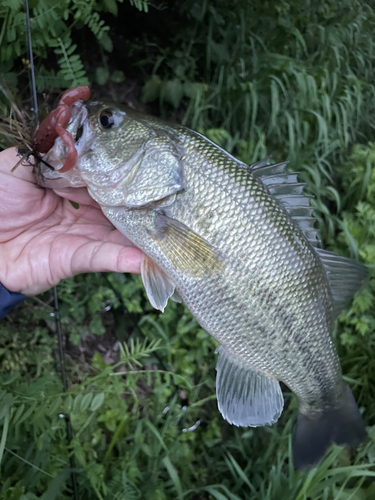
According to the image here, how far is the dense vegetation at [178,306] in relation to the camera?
7.16 ft

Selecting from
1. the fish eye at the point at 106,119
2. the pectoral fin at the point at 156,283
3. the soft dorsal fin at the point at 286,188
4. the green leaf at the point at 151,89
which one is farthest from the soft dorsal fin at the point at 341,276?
the green leaf at the point at 151,89

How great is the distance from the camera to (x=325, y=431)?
218 centimetres

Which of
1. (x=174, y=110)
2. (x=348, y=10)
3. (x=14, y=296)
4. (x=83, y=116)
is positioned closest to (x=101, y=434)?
(x=14, y=296)

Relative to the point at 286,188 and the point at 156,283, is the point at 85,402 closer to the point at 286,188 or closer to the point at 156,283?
the point at 156,283

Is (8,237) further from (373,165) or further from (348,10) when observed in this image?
(348,10)

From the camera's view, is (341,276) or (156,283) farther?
(341,276)

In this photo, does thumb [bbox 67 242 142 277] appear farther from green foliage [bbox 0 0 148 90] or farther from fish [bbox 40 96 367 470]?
green foliage [bbox 0 0 148 90]

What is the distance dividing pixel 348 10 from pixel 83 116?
458cm

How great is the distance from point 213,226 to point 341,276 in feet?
2.61

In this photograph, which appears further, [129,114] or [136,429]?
[136,429]

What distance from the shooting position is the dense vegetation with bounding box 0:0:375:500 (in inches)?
85.9

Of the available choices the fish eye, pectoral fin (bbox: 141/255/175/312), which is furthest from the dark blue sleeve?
the fish eye

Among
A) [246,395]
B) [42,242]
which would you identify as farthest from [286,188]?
[42,242]

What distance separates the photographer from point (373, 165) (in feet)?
11.2
